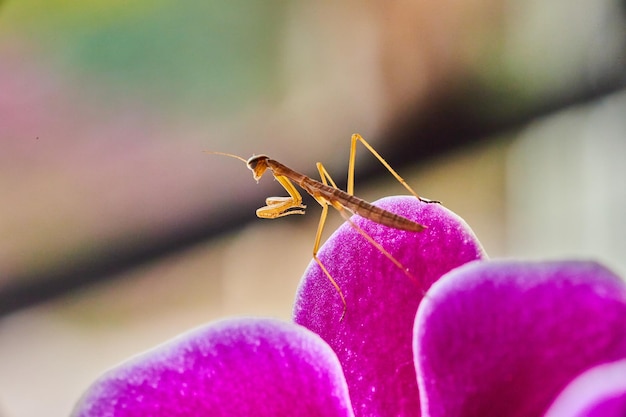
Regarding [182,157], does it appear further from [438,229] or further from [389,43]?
[438,229]

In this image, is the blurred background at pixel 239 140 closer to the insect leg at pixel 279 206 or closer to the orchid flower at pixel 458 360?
the insect leg at pixel 279 206

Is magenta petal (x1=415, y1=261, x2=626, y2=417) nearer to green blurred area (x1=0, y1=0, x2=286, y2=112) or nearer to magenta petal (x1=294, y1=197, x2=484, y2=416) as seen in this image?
magenta petal (x1=294, y1=197, x2=484, y2=416)

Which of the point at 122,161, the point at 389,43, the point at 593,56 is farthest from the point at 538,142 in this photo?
the point at 122,161

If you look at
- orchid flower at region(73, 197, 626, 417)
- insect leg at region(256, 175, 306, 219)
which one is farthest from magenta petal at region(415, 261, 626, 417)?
insect leg at region(256, 175, 306, 219)

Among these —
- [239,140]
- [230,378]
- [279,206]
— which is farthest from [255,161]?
[230,378]

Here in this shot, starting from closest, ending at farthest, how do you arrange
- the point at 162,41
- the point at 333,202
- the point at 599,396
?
the point at 599,396 < the point at 333,202 < the point at 162,41

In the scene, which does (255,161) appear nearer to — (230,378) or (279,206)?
(279,206)
